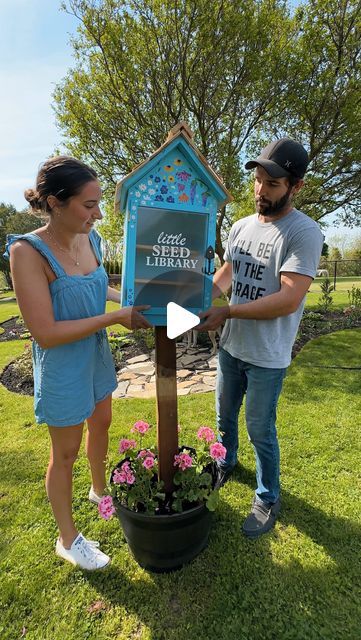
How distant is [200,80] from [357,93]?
9.29 feet

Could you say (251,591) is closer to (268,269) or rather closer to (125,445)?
(125,445)

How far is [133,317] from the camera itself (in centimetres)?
135

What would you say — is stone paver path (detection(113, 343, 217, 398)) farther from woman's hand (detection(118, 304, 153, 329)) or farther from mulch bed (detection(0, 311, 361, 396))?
woman's hand (detection(118, 304, 153, 329))

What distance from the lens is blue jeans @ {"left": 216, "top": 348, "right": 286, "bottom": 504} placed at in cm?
182

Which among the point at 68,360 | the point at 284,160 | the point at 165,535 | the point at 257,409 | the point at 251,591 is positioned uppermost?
the point at 284,160

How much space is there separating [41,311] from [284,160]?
124 centimetres

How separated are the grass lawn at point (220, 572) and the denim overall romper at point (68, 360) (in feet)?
2.98

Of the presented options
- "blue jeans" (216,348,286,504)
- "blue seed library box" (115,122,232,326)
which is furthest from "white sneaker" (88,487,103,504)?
"blue seed library box" (115,122,232,326)

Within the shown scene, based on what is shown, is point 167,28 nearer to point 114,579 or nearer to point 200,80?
point 200,80

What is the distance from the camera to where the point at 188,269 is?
57.4 inches

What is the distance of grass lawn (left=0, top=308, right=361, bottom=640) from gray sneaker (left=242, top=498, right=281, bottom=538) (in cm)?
5

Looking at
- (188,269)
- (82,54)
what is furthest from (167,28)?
(188,269)

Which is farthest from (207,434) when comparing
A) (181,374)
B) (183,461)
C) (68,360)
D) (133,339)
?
(133,339)

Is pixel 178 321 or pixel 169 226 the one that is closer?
pixel 178 321
